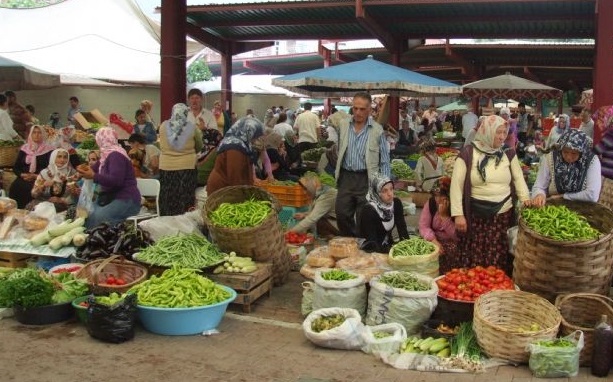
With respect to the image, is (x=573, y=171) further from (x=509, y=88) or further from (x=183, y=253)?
(x=509, y=88)

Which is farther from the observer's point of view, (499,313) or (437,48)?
(437,48)

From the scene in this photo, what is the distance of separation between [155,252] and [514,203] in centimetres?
335

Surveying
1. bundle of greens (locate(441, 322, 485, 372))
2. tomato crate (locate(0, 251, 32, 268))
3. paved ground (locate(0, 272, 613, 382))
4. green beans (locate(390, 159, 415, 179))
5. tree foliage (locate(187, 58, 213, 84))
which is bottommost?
paved ground (locate(0, 272, 613, 382))

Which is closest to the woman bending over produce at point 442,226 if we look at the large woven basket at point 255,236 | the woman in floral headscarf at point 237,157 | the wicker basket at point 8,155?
the large woven basket at point 255,236

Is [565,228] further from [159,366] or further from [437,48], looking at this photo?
[437,48]

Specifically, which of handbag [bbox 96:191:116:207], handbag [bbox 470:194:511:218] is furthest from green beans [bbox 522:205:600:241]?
handbag [bbox 96:191:116:207]

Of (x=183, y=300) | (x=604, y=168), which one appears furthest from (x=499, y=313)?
(x=604, y=168)

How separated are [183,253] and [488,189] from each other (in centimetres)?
280

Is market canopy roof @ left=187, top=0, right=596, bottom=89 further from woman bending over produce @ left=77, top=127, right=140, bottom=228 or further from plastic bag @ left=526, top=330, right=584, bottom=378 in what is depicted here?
plastic bag @ left=526, top=330, right=584, bottom=378

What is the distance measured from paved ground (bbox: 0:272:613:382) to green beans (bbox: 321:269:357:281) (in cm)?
52

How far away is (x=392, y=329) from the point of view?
499cm

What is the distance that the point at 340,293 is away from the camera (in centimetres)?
526

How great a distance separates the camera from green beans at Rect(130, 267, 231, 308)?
5164 millimetres

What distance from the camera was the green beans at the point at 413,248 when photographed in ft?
18.7
